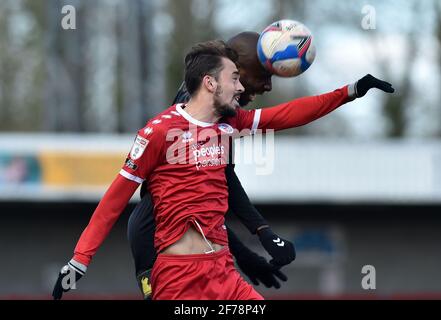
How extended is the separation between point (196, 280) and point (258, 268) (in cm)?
107

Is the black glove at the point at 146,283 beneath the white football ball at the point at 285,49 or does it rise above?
beneath

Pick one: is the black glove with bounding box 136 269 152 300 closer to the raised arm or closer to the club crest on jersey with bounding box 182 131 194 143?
the club crest on jersey with bounding box 182 131 194 143

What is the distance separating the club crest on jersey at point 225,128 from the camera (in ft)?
17.3

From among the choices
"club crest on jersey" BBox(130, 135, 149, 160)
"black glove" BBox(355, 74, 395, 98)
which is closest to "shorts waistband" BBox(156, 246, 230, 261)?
"club crest on jersey" BBox(130, 135, 149, 160)

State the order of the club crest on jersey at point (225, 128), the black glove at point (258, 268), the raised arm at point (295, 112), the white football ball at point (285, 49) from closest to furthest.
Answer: the club crest on jersey at point (225, 128)
the raised arm at point (295, 112)
the white football ball at point (285, 49)
the black glove at point (258, 268)

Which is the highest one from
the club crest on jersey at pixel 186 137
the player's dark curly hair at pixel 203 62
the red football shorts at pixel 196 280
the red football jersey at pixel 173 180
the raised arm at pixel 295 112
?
the player's dark curly hair at pixel 203 62

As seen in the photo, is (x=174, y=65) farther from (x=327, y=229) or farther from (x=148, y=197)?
(x=148, y=197)

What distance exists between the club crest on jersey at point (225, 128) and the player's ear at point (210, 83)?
8.1 inches

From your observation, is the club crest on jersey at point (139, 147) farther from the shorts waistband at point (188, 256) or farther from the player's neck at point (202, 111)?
the shorts waistband at point (188, 256)

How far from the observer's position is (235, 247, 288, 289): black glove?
611 centimetres

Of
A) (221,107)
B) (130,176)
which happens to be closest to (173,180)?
(130,176)

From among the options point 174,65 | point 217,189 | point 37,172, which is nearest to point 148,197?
point 217,189

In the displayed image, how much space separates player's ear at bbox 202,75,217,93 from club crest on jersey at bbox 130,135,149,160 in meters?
0.47

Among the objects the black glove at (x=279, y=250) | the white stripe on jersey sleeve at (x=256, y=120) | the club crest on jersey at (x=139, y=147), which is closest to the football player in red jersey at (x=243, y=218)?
the black glove at (x=279, y=250)
